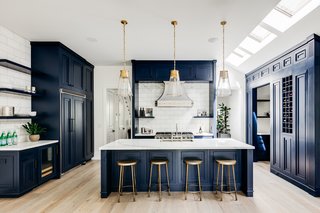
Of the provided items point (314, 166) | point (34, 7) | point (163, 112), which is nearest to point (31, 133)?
point (34, 7)

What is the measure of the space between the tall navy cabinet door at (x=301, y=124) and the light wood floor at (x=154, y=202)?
0.44 meters

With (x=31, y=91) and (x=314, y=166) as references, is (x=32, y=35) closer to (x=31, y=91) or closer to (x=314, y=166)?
(x=31, y=91)

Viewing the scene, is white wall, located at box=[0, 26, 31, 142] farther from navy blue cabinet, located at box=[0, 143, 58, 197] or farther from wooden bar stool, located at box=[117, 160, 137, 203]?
wooden bar stool, located at box=[117, 160, 137, 203]

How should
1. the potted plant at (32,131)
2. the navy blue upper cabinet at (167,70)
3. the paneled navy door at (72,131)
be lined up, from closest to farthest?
1. the potted plant at (32,131)
2. the paneled navy door at (72,131)
3. the navy blue upper cabinet at (167,70)

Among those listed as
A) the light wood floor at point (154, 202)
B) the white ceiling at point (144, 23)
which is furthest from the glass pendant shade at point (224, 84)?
the light wood floor at point (154, 202)

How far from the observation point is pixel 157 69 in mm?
5727

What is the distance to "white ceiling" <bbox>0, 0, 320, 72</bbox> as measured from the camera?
2.88 metres

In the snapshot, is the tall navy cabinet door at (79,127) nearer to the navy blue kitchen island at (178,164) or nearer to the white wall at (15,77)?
the white wall at (15,77)

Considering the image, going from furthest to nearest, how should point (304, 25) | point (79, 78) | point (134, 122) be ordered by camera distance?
point (134, 122)
point (79, 78)
point (304, 25)

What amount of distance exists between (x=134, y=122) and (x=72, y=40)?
2.68m

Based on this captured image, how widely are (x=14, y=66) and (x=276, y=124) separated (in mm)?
5739

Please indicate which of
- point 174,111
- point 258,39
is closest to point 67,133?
point 174,111

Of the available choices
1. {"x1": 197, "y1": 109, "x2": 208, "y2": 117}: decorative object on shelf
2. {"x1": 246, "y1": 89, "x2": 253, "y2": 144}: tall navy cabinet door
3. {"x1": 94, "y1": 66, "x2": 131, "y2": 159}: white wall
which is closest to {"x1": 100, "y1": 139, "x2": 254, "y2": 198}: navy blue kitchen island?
{"x1": 197, "y1": 109, "x2": 208, "y2": 117}: decorative object on shelf

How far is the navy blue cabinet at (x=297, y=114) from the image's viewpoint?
332cm
